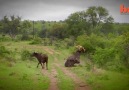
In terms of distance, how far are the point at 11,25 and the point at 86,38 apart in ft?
17.7

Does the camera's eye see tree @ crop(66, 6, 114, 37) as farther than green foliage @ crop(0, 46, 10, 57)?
Yes

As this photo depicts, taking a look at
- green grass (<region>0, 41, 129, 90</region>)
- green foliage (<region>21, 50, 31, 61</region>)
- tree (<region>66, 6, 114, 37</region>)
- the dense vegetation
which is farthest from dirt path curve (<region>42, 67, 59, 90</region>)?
tree (<region>66, 6, 114, 37</region>)

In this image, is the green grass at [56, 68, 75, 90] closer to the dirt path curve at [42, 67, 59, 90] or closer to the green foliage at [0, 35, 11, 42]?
the dirt path curve at [42, 67, 59, 90]

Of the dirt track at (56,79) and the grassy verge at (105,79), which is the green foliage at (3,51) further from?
the grassy verge at (105,79)

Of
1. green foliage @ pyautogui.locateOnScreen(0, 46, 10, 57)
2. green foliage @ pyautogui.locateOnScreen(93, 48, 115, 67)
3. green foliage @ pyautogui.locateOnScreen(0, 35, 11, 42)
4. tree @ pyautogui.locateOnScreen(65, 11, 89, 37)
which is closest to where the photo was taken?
green foliage @ pyautogui.locateOnScreen(0, 35, 11, 42)

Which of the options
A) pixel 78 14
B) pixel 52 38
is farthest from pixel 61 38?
pixel 78 14

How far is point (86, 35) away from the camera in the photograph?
19328 mm

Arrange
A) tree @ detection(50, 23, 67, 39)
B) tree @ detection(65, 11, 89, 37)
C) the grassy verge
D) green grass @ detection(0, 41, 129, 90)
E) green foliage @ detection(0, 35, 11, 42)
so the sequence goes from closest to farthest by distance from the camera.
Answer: green grass @ detection(0, 41, 129, 90)
the grassy verge
green foliage @ detection(0, 35, 11, 42)
tree @ detection(65, 11, 89, 37)
tree @ detection(50, 23, 67, 39)

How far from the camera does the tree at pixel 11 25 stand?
722 inches

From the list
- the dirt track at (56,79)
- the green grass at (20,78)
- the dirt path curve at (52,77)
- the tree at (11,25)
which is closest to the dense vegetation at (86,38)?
the tree at (11,25)

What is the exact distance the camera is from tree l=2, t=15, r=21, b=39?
60.1 feet

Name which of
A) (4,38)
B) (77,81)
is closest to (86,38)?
(77,81)

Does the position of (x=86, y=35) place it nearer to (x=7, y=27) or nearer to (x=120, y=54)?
(x=120, y=54)

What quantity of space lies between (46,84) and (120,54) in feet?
20.6
